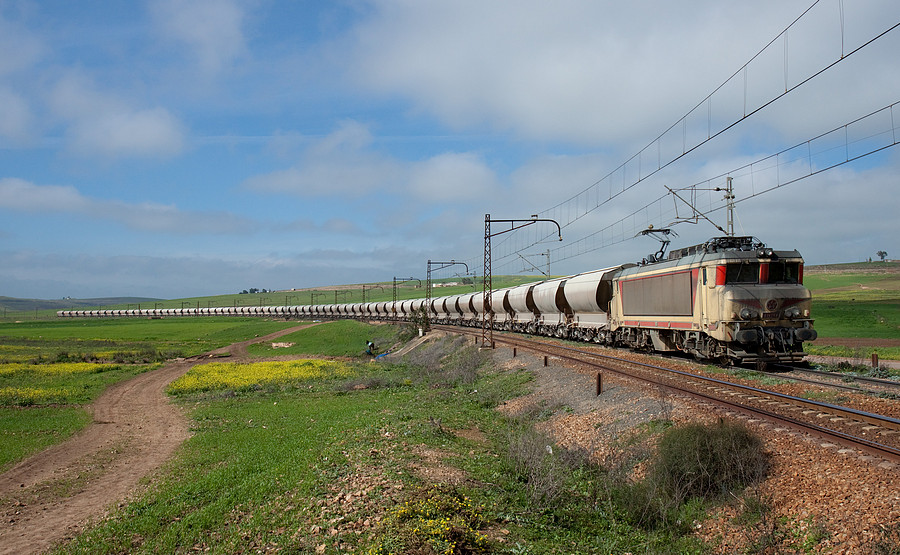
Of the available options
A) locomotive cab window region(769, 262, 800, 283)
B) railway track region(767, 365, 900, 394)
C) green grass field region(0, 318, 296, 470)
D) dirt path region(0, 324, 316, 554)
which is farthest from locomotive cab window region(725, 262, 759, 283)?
green grass field region(0, 318, 296, 470)

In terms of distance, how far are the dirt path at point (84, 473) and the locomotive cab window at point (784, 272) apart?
63.0 ft

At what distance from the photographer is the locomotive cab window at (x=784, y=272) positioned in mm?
18250

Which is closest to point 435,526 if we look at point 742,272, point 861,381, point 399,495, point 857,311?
point 399,495

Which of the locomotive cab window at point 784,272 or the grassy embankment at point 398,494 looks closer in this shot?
the grassy embankment at point 398,494

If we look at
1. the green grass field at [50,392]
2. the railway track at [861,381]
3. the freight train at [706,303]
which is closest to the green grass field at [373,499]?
the green grass field at [50,392]

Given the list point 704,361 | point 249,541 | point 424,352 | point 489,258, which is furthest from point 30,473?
point 424,352

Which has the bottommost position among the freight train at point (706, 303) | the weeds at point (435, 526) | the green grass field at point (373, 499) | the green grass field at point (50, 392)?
the green grass field at point (50, 392)

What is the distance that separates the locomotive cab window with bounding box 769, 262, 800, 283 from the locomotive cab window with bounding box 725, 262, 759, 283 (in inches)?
21.8

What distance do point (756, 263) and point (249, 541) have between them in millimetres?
16434

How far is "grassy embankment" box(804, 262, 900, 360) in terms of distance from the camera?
3031 cm

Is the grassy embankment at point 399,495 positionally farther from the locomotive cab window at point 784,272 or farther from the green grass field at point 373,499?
the locomotive cab window at point 784,272

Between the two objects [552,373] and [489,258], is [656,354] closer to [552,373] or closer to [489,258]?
[552,373]

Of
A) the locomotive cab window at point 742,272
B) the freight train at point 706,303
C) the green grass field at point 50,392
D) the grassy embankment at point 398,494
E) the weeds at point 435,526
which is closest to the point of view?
the weeds at point 435,526

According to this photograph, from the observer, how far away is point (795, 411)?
11.7 meters
